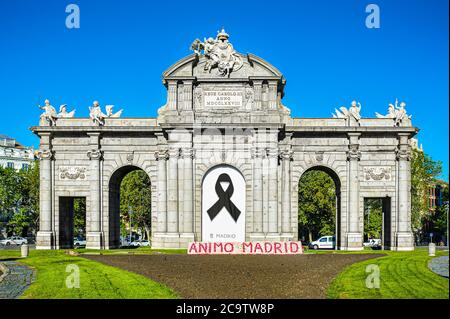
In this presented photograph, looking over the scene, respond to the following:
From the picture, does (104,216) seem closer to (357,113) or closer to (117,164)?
(117,164)

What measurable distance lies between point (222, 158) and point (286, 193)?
22.8 ft

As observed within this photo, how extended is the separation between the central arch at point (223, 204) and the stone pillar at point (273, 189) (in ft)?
8.20

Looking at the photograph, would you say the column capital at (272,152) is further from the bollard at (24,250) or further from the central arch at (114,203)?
the bollard at (24,250)

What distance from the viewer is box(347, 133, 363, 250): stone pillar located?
176ft

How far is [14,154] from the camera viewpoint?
115 m

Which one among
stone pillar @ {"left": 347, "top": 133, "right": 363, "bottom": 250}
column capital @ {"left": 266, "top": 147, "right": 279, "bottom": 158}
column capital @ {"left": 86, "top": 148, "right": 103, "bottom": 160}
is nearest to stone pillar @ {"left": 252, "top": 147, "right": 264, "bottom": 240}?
column capital @ {"left": 266, "top": 147, "right": 279, "bottom": 158}

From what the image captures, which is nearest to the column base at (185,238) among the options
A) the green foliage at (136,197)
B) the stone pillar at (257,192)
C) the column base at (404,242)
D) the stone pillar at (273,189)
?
the stone pillar at (257,192)

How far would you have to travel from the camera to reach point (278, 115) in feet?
172

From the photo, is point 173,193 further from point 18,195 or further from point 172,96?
point 18,195

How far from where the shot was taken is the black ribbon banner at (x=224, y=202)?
173 ft

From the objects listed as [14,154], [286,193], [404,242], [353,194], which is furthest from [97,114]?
[14,154]

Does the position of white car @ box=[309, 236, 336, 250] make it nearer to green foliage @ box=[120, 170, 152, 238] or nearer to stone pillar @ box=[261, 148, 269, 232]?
stone pillar @ box=[261, 148, 269, 232]

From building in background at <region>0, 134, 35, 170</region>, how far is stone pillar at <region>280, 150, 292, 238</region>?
72.2 meters

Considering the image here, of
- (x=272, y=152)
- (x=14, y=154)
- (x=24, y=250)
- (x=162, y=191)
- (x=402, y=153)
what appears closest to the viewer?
(x=24, y=250)
